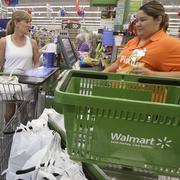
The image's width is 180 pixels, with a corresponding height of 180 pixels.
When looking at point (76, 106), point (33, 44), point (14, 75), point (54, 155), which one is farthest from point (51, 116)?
point (33, 44)

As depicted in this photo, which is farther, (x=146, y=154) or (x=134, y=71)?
(x=134, y=71)

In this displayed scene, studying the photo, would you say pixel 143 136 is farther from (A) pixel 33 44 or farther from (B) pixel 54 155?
(A) pixel 33 44

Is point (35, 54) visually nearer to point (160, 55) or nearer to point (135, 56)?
point (135, 56)

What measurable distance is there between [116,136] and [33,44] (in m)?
2.32

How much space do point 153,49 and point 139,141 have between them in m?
0.89

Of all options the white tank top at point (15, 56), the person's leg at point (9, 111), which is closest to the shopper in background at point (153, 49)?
the person's leg at point (9, 111)

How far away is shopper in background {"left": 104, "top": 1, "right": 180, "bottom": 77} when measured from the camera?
156 centimetres

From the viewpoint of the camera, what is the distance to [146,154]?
0.84 meters

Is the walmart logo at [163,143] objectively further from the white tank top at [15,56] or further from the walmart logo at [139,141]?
the white tank top at [15,56]

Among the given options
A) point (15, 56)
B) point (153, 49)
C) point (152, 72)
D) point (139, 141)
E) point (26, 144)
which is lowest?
point (26, 144)

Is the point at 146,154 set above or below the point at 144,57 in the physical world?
below

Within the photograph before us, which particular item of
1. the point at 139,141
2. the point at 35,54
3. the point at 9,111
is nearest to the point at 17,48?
the point at 35,54

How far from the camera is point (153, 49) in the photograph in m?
1.58

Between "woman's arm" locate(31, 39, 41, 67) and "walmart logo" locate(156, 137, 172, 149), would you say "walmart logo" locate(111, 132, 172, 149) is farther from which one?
"woman's arm" locate(31, 39, 41, 67)
